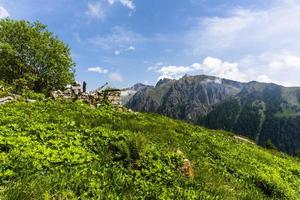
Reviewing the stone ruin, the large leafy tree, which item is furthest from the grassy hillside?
the large leafy tree

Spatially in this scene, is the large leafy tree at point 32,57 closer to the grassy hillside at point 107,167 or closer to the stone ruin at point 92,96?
the stone ruin at point 92,96

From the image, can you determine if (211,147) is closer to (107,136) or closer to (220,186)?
(220,186)

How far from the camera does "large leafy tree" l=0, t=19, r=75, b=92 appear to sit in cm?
4866

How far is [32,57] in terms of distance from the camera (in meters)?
51.8

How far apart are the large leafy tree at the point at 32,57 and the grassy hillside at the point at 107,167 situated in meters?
35.3

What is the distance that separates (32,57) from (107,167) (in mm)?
45963

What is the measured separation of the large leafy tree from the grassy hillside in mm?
35333

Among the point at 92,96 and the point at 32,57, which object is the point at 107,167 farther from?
the point at 32,57

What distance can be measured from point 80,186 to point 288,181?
1437 cm

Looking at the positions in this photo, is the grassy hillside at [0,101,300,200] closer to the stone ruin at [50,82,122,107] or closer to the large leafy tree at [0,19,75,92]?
the stone ruin at [50,82,122,107]

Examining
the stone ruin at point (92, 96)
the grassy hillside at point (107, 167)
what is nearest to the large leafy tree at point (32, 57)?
the stone ruin at point (92, 96)

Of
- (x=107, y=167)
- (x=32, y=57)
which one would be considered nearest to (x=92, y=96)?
(x=107, y=167)

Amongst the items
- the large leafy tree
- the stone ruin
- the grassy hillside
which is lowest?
the grassy hillside

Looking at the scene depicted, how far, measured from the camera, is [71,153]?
1082 centimetres
